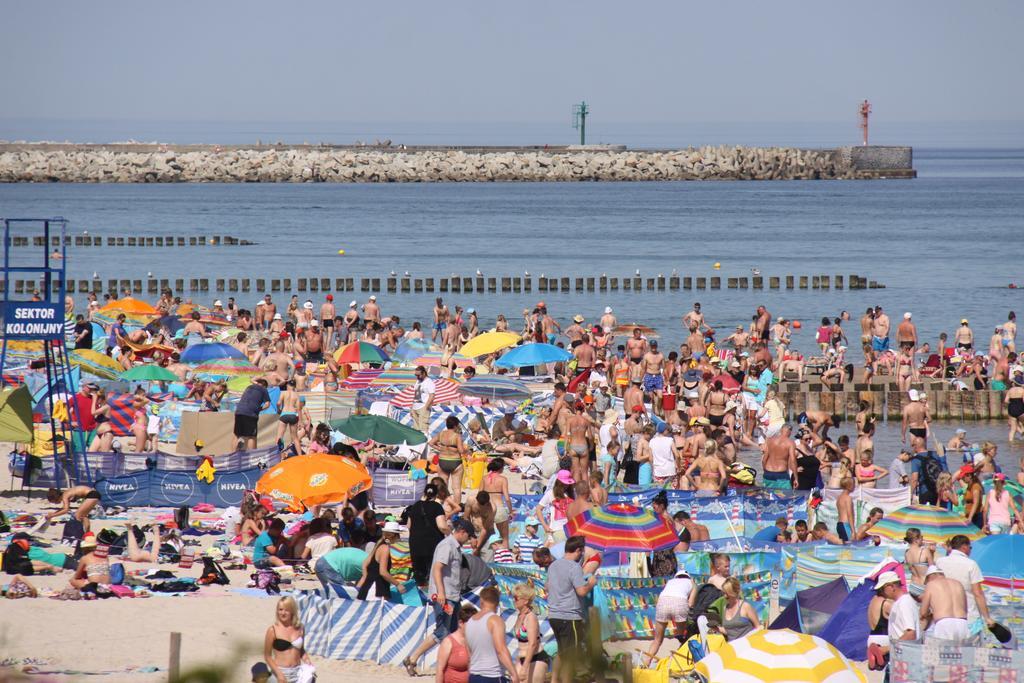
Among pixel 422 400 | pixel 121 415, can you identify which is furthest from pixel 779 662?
pixel 121 415

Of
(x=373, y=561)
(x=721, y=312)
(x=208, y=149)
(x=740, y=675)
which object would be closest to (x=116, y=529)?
(x=373, y=561)

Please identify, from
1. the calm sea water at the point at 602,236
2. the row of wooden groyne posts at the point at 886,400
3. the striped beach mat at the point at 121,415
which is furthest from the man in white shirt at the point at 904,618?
the calm sea water at the point at 602,236

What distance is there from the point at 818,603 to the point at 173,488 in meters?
6.88

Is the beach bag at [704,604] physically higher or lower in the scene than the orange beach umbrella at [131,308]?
lower

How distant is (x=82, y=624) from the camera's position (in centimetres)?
967

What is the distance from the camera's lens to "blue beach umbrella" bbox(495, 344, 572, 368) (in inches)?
722

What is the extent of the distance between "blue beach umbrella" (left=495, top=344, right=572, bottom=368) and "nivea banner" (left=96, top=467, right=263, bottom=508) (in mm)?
5541

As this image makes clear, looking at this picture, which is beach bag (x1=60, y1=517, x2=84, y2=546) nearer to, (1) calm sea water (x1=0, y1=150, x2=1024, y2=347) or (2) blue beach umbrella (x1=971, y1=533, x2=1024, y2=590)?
(2) blue beach umbrella (x1=971, y1=533, x2=1024, y2=590)

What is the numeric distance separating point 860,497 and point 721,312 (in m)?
28.3

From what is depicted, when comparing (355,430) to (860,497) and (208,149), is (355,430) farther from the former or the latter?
(208,149)

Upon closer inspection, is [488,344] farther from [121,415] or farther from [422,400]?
[121,415]

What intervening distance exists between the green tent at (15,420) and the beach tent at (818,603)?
24.8ft

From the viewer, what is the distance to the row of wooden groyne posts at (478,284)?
44500 millimetres

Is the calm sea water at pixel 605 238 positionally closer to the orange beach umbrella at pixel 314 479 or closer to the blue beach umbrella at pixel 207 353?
the blue beach umbrella at pixel 207 353
